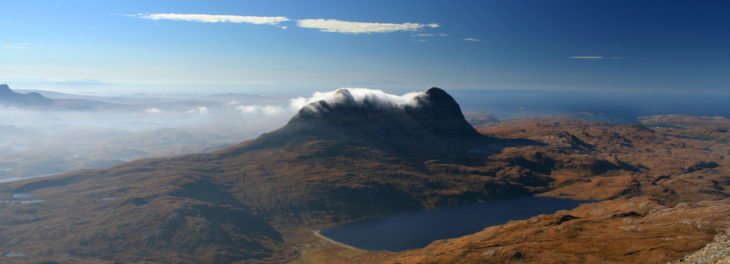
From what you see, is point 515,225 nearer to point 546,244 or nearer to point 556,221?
point 556,221

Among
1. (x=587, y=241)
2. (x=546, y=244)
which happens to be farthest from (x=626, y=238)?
(x=546, y=244)

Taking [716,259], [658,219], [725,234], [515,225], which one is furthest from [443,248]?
[716,259]

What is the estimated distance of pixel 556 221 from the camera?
181m

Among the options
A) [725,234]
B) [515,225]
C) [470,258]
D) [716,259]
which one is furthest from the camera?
[515,225]

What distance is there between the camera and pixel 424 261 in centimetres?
15512

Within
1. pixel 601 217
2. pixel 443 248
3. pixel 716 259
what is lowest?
pixel 443 248

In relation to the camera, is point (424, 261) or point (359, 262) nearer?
point (424, 261)

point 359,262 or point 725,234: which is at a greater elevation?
point 725,234

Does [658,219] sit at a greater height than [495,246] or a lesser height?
greater

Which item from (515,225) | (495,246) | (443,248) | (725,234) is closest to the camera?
(725,234)

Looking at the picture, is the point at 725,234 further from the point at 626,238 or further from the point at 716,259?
the point at 716,259

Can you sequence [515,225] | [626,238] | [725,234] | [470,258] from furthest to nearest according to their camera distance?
[515,225], [470,258], [626,238], [725,234]

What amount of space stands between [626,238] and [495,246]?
130ft

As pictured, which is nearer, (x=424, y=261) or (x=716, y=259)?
(x=716, y=259)
